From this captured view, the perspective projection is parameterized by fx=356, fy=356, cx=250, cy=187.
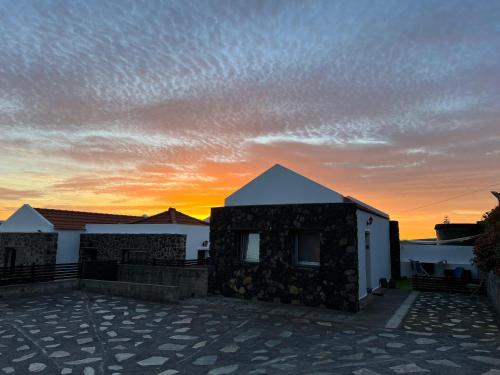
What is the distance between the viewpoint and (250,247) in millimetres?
12867

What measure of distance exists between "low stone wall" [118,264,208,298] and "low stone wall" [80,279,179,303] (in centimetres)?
102

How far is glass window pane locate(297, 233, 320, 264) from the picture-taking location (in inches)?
458

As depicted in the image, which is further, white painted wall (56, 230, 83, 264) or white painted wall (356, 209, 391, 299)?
white painted wall (56, 230, 83, 264)

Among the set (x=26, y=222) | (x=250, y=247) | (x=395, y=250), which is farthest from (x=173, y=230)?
(x=395, y=250)

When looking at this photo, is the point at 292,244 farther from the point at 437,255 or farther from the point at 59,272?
the point at 437,255

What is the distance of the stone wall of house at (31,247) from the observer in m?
22.0

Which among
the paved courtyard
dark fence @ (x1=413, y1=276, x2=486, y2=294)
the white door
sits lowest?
the paved courtyard

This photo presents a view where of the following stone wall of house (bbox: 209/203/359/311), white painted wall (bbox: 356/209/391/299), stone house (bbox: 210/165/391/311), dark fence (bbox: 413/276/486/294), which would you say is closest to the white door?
stone house (bbox: 210/165/391/311)

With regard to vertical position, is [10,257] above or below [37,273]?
above

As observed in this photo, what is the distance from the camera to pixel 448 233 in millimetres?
21812

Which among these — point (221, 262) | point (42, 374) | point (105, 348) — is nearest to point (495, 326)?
point (221, 262)

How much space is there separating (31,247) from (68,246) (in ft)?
7.26

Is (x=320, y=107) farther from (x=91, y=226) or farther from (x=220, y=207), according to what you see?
(x=91, y=226)

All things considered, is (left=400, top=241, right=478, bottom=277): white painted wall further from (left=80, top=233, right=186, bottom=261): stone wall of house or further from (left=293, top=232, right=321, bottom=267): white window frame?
(left=80, top=233, right=186, bottom=261): stone wall of house
